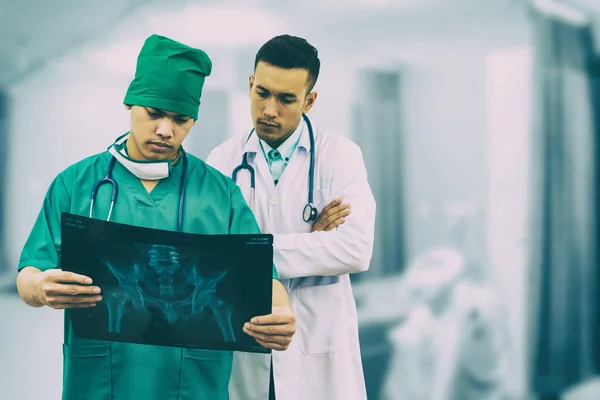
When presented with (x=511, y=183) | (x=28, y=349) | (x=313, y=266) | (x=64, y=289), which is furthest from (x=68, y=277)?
(x=511, y=183)

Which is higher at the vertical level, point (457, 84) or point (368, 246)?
point (457, 84)

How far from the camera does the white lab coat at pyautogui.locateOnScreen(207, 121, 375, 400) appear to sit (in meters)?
1.61

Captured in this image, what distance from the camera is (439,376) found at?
317 cm

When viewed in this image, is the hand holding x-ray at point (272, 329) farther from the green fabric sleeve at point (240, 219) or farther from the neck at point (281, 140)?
the neck at point (281, 140)

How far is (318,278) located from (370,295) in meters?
1.50

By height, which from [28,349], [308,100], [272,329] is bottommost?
[28,349]

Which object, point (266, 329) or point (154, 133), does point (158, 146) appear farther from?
point (266, 329)

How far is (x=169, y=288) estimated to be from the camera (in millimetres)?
1266

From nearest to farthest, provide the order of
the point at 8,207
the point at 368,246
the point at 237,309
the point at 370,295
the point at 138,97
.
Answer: the point at 237,309 → the point at 138,97 → the point at 368,246 → the point at 8,207 → the point at 370,295

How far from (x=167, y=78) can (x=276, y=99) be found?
332 mm

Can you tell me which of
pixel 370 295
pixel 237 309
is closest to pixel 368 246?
pixel 237 309

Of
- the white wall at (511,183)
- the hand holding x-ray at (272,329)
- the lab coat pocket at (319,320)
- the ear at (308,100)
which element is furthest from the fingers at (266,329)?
the white wall at (511,183)

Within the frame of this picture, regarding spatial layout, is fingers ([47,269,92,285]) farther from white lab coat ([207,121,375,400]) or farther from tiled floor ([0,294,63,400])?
tiled floor ([0,294,63,400])

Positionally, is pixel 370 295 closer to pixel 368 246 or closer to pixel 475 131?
pixel 475 131
